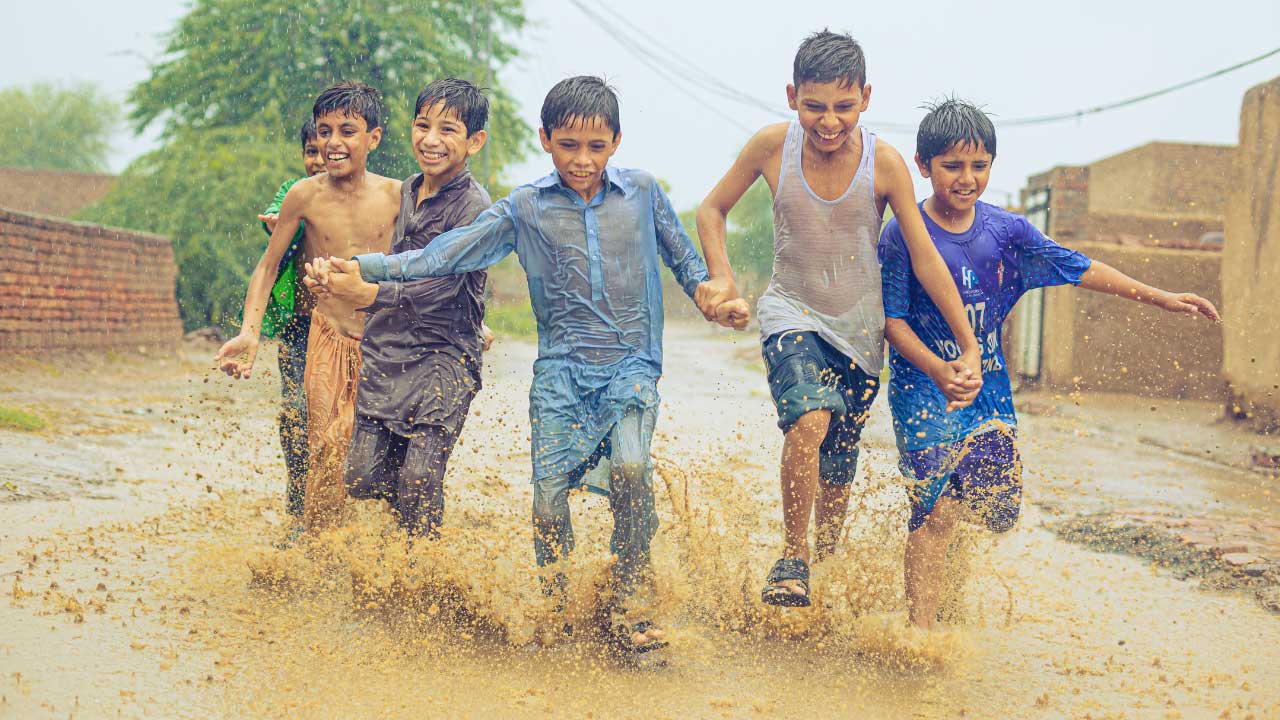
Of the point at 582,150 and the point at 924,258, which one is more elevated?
the point at 582,150

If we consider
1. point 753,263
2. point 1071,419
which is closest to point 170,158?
point 1071,419

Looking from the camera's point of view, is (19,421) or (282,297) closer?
(282,297)

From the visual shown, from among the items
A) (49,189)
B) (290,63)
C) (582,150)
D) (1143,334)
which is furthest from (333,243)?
(49,189)

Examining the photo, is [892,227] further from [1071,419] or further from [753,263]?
[753,263]

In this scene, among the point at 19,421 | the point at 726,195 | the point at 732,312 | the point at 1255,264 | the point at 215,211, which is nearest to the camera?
the point at 732,312

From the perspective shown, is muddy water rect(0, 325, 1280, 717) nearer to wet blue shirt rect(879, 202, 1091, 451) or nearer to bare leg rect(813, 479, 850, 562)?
bare leg rect(813, 479, 850, 562)

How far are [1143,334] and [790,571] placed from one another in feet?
38.4

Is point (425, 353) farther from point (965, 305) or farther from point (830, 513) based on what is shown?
point (965, 305)

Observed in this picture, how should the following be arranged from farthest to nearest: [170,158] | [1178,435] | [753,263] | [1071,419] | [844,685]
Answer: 1. [753,263]
2. [170,158]
3. [1071,419]
4. [1178,435]
5. [844,685]

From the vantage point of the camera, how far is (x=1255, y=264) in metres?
10.4

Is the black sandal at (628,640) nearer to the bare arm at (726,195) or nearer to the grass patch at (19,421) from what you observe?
the bare arm at (726,195)

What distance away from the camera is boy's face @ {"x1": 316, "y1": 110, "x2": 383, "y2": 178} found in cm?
433

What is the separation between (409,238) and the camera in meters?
4.09

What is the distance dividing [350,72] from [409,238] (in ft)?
62.6
